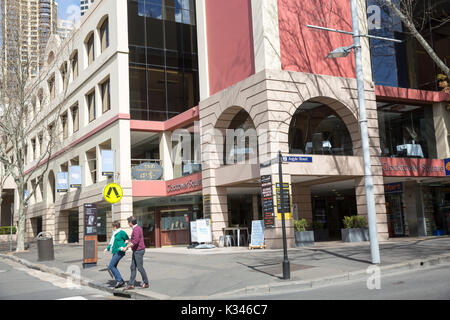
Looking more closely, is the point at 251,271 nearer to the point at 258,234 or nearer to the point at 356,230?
the point at 258,234

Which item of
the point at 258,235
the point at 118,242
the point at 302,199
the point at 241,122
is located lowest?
the point at 258,235

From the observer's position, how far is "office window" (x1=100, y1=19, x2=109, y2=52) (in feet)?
109

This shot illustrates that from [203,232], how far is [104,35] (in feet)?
57.5

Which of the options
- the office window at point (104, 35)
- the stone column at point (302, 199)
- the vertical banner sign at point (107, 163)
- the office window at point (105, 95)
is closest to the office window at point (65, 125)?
the office window at point (105, 95)

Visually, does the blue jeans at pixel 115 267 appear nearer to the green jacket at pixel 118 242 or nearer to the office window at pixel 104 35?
the green jacket at pixel 118 242

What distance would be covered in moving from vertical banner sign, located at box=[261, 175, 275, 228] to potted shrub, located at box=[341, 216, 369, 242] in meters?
4.05

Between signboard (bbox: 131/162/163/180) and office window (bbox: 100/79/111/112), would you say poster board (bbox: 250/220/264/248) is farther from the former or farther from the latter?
office window (bbox: 100/79/111/112)

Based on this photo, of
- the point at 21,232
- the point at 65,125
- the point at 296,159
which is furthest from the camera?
the point at 65,125

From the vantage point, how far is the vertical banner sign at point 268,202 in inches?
794

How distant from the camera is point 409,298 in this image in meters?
8.35

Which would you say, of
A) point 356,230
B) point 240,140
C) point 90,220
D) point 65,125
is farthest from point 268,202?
point 65,125

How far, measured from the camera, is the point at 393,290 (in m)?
9.48

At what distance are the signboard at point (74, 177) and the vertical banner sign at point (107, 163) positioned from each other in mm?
6400

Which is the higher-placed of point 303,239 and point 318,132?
point 318,132
